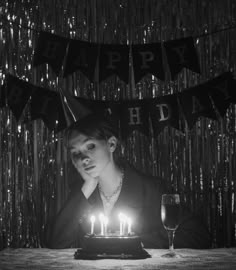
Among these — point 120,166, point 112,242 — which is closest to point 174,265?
point 112,242

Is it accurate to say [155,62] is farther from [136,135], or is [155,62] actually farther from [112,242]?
[112,242]

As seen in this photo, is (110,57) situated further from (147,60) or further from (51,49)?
(51,49)

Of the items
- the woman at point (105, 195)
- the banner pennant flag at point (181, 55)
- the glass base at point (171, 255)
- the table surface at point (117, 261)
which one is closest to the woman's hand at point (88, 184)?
the woman at point (105, 195)

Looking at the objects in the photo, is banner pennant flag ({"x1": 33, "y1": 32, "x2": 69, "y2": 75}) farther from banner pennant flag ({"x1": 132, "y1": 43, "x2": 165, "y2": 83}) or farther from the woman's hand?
the woman's hand

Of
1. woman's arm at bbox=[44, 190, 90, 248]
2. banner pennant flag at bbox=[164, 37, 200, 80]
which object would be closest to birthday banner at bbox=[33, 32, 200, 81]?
banner pennant flag at bbox=[164, 37, 200, 80]

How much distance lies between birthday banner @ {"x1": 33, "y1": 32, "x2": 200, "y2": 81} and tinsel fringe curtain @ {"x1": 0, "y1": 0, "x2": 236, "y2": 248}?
145 mm

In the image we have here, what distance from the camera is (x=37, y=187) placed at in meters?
3.39

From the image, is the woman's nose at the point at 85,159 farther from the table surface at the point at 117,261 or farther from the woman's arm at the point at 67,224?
the table surface at the point at 117,261

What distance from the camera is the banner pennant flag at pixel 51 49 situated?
3.26 m

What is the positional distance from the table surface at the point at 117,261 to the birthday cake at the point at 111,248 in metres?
0.03

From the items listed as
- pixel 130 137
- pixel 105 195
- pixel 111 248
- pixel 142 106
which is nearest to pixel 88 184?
pixel 105 195

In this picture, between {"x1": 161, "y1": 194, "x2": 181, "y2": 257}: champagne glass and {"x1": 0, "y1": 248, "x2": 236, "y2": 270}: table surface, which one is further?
{"x1": 161, "y1": 194, "x2": 181, "y2": 257}: champagne glass

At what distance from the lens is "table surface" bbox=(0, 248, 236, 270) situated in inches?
79.1

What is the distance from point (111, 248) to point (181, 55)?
4.75 ft
